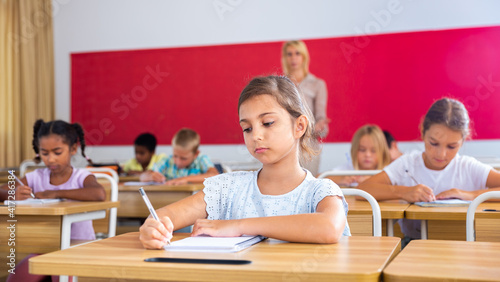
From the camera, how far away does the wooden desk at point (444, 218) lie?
2125 mm

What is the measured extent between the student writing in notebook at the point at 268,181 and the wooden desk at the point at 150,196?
1.96m

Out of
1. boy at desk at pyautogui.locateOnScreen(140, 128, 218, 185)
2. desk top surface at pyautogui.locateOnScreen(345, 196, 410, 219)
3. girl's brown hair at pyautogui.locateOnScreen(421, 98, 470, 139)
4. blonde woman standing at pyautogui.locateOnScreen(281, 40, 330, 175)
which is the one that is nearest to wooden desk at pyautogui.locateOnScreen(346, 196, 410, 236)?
desk top surface at pyautogui.locateOnScreen(345, 196, 410, 219)

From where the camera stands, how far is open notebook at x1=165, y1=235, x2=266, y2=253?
1200 millimetres

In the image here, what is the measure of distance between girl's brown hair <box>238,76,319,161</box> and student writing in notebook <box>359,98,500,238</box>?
1034 millimetres

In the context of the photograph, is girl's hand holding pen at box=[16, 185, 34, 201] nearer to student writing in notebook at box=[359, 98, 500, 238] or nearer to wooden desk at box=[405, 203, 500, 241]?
student writing in notebook at box=[359, 98, 500, 238]

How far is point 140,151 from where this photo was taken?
5.76m

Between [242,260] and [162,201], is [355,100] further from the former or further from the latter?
[242,260]

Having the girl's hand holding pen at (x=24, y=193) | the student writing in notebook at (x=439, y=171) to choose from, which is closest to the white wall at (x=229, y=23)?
the student writing in notebook at (x=439, y=171)

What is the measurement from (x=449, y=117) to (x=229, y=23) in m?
3.75

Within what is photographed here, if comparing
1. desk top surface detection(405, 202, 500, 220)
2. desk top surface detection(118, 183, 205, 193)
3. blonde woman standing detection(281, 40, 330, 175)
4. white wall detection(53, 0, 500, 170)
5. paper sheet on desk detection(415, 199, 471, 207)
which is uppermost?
white wall detection(53, 0, 500, 170)

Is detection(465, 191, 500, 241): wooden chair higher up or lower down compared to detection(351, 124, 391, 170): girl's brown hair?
lower down

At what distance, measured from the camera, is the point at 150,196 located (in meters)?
3.71

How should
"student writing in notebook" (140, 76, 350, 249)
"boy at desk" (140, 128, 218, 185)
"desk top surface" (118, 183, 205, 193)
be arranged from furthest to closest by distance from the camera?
"boy at desk" (140, 128, 218, 185) < "desk top surface" (118, 183, 205, 193) < "student writing in notebook" (140, 76, 350, 249)

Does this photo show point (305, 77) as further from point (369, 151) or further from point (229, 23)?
point (229, 23)
